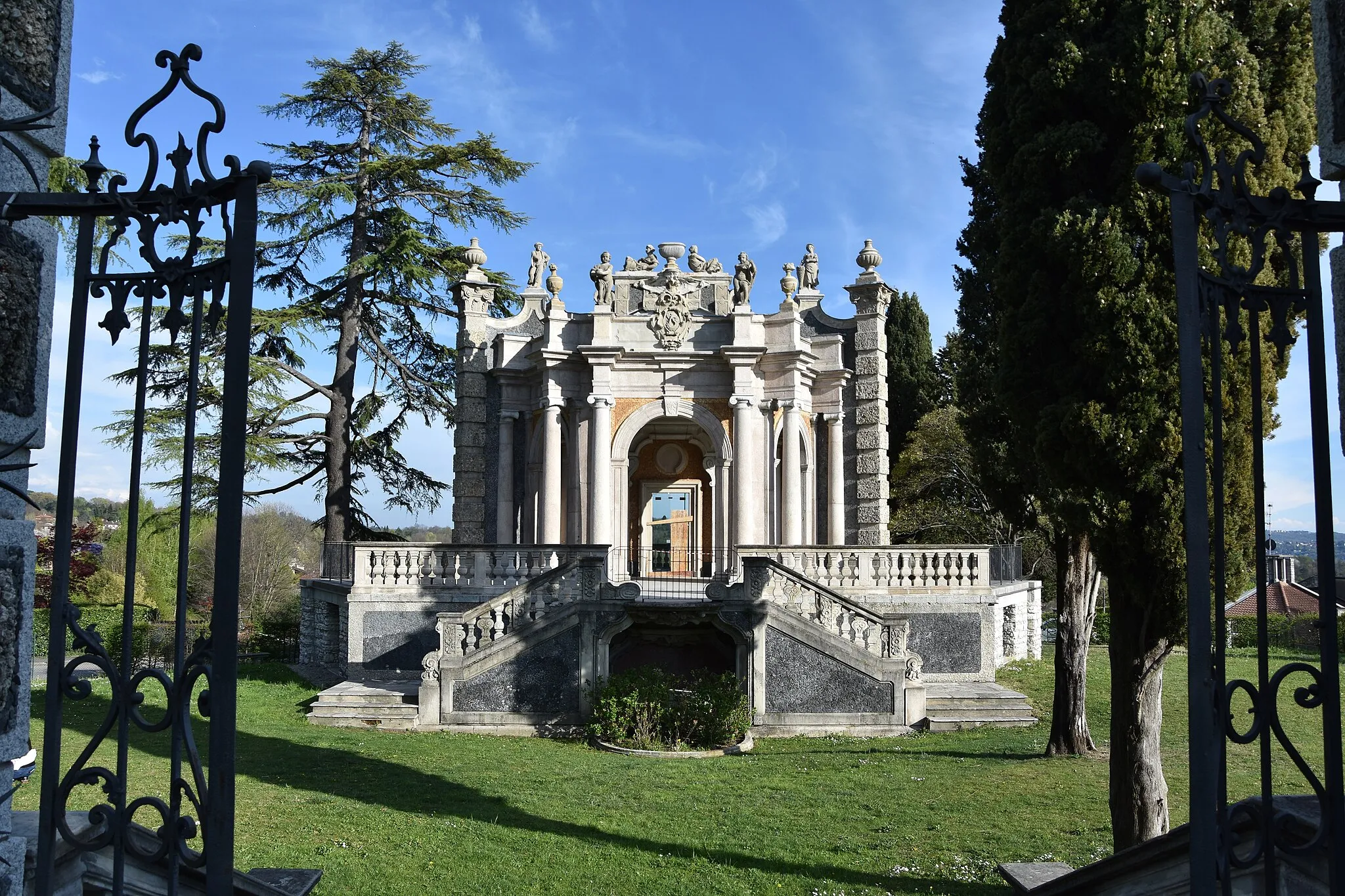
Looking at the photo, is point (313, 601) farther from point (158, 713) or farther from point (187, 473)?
point (187, 473)

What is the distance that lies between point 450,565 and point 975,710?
9.32 metres

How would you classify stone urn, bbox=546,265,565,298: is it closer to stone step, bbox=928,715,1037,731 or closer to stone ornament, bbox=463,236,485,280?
stone ornament, bbox=463,236,485,280

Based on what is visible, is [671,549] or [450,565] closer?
[450,565]

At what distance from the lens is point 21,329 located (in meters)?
2.83

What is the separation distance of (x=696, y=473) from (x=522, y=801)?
1382cm

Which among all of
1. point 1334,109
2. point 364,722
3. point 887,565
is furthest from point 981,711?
point 1334,109

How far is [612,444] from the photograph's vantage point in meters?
19.9

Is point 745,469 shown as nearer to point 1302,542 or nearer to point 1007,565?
point 1007,565

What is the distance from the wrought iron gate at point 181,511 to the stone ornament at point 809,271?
65.3 ft

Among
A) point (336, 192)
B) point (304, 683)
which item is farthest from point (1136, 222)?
point (336, 192)

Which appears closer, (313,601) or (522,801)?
(522,801)

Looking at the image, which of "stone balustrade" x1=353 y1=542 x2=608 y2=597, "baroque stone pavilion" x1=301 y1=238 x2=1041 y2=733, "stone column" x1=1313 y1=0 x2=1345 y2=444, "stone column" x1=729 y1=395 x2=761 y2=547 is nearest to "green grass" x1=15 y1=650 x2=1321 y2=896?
"baroque stone pavilion" x1=301 y1=238 x2=1041 y2=733

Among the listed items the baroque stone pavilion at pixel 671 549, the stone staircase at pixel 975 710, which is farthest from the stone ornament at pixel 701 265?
the stone staircase at pixel 975 710

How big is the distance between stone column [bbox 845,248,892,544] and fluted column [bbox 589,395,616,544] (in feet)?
18.7
